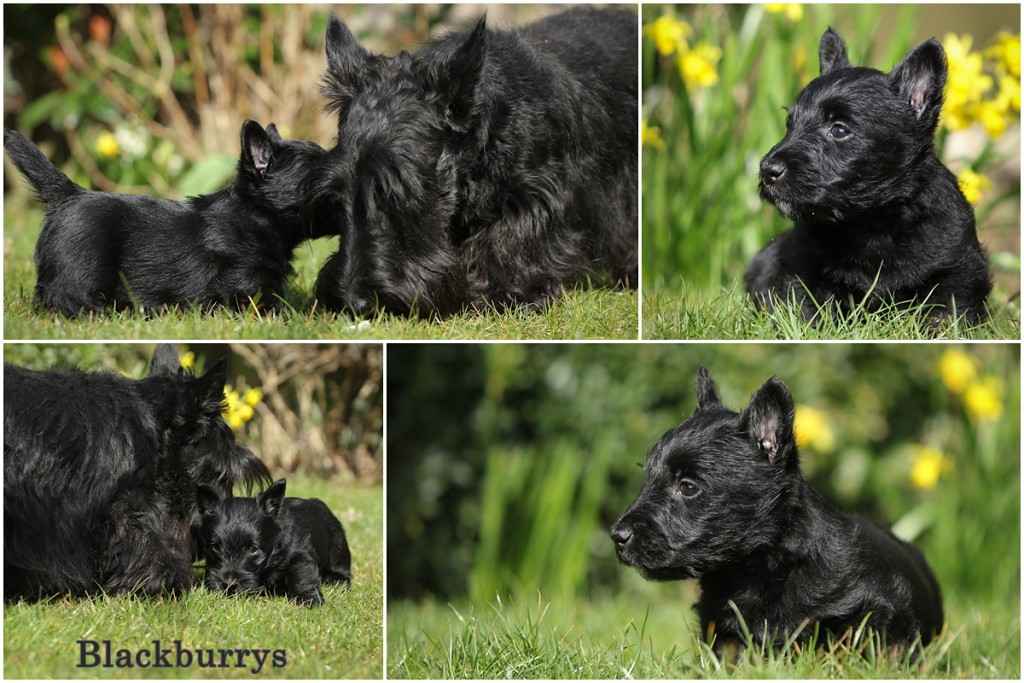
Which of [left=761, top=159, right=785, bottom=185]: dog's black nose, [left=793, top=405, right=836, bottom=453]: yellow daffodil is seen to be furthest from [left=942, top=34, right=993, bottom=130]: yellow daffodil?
[left=793, top=405, right=836, bottom=453]: yellow daffodil

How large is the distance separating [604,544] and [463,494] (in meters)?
1.09

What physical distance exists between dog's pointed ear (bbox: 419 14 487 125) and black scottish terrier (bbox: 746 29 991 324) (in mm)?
1191

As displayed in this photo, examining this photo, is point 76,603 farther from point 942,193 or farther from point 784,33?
point 784,33

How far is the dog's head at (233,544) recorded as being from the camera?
160 inches

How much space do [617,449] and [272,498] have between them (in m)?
2.93

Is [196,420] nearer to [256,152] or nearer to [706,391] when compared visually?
[256,152]

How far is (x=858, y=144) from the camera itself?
3.64 m

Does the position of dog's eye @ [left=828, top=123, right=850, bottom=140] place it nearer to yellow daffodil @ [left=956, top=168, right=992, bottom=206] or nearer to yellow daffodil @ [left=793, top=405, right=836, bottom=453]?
yellow daffodil @ [left=956, top=168, right=992, bottom=206]

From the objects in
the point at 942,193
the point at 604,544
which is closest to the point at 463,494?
the point at 604,544

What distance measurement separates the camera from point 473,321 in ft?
13.4

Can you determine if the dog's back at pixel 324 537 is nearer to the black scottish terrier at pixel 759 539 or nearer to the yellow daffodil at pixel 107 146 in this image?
the black scottish terrier at pixel 759 539

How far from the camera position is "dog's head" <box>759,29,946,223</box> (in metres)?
3.64

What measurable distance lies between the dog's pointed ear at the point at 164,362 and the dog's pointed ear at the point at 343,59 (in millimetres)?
1262

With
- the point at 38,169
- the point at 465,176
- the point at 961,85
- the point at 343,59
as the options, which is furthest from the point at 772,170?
the point at 38,169
